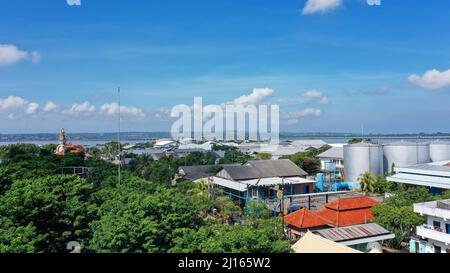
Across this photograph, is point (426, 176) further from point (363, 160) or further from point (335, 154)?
point (335, 154)

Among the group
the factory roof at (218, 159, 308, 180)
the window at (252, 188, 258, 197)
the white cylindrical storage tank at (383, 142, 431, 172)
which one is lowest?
the window at (252, 188, 258, 197)

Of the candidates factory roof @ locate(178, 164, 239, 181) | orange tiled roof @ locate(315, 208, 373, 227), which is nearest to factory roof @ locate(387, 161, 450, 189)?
orange tiled roof @ locate(315, 208, 373, 227)

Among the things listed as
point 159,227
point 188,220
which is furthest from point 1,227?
point 188,220

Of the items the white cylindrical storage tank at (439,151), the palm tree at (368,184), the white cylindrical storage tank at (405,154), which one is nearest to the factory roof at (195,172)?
the palm tree at (368,184)

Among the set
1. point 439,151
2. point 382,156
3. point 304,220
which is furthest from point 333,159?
point 304,220

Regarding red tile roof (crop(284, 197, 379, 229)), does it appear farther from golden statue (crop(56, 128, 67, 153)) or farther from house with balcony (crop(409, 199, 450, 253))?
golden statue (crop(56, 128, 67, 153))
